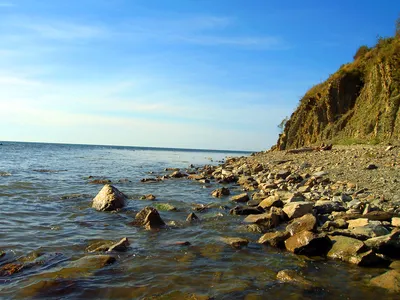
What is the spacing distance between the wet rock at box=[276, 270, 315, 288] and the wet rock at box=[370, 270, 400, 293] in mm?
1044

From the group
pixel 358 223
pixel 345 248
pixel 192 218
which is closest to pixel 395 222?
pixel 358 223

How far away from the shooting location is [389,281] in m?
5.07

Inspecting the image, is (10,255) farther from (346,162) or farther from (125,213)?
(346,162)

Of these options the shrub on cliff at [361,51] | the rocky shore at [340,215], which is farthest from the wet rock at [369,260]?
the shrub on cliff at [361,51]

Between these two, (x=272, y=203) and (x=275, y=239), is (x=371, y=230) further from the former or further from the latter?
(x=272, y=203)

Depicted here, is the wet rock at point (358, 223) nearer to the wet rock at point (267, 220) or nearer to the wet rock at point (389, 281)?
the wet rock at point (267, 220)

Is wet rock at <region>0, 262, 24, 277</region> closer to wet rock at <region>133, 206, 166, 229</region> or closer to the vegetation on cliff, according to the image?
wet rock at <region>133, 206, 166, 229</region>

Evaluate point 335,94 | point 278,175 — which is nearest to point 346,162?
point 278,175

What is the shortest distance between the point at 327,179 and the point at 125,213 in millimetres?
8471

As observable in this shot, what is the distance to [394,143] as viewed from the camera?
2077 centimetres

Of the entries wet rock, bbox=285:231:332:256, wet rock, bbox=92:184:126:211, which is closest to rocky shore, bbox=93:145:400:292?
wet rock, bbox=285:231:332:256

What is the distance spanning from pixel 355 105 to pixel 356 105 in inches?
11.3

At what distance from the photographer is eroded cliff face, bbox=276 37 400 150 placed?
2433 cm

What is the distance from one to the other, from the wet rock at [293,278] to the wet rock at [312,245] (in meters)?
1.05
